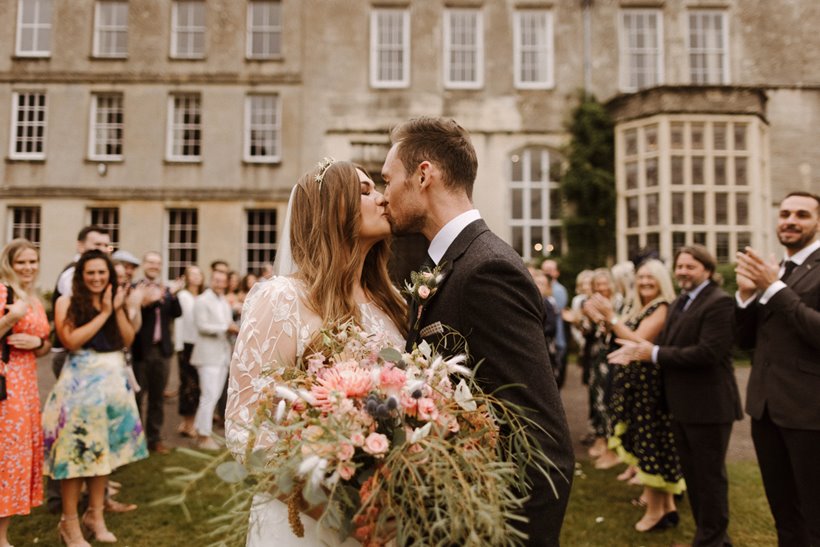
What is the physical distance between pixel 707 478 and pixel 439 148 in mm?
3650

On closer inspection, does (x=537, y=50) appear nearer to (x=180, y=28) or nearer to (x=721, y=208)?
(x=721, y=208)

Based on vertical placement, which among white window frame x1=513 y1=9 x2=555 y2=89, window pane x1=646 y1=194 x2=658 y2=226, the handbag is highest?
white window frame x1=513 y1=9 x2=555 y2=89

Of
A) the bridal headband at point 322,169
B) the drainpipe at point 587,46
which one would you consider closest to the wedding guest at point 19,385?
the bridal headband at point 322,169

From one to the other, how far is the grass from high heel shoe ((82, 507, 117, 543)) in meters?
0.10

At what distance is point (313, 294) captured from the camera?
93.8 inches

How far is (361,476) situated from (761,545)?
4.80 m

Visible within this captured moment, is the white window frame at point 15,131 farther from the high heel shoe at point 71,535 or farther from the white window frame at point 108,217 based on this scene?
the high heel shoe at point 71,535

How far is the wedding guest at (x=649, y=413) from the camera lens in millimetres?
5043

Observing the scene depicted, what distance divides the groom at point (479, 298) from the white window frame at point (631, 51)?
17.6 metres

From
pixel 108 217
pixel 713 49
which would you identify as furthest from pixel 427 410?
pixel 713 49

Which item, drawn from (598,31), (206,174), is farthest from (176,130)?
(598,31)

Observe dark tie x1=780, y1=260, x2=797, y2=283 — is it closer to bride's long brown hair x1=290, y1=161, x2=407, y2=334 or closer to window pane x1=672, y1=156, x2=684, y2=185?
bride's long brown hair x1=290, y1=161, x2=407, y2=334

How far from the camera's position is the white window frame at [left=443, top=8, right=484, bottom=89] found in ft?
58.0

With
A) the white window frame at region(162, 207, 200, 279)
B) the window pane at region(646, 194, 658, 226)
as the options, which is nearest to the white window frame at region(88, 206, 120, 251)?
the white window frame at region(162, 207, 200, 279)
